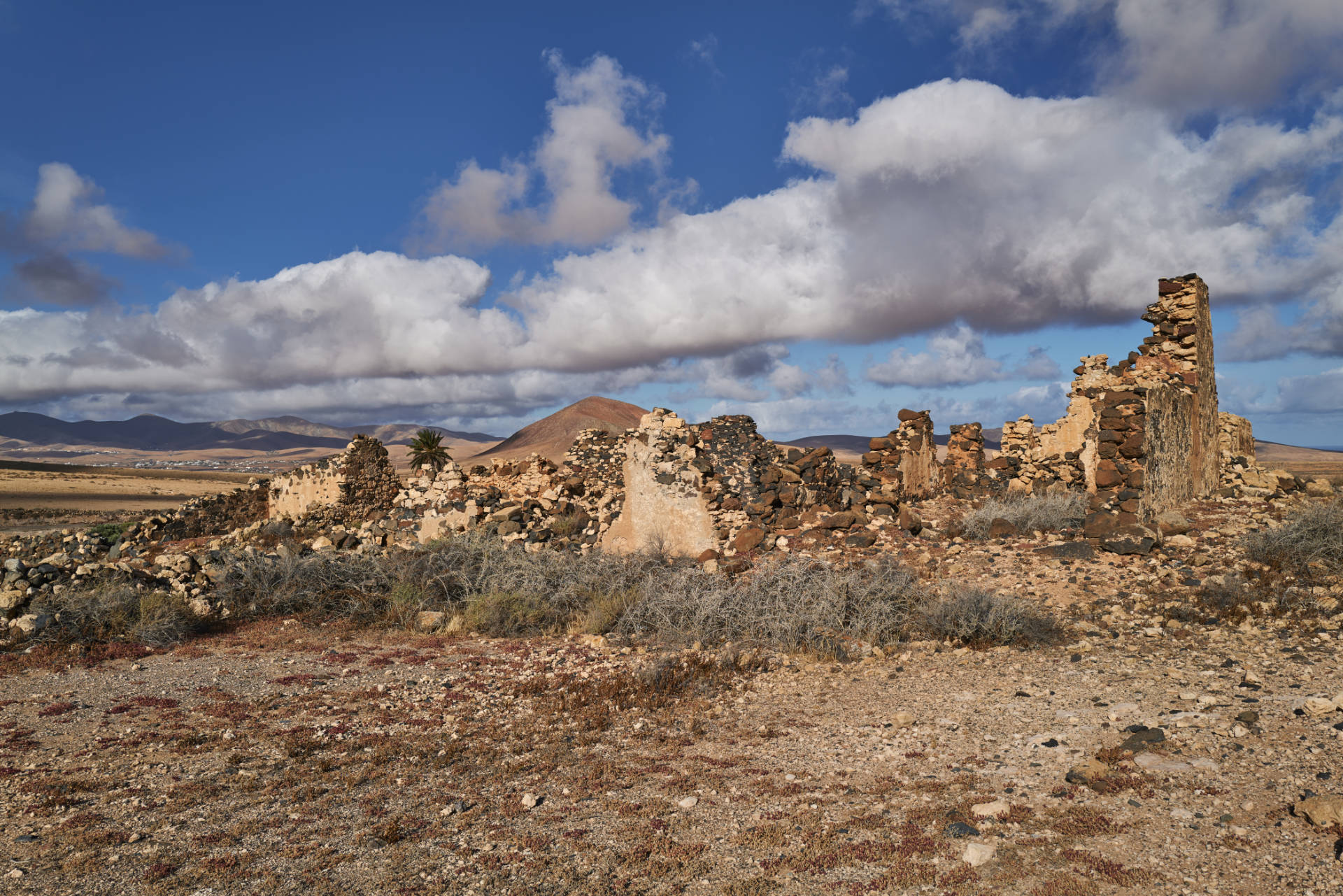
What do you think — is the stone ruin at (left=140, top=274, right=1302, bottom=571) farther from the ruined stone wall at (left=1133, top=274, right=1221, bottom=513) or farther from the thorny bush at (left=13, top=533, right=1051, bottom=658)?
the thorny bush at (left=13, top=533, right=1051, bottom=658)

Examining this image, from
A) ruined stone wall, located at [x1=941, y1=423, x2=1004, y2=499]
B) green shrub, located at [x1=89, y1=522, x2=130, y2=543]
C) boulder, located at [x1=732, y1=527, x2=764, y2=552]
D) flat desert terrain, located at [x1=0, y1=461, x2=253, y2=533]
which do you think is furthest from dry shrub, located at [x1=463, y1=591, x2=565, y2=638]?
flat desert terrain, located at [x1=0, y1=461, x2=253, y2=533]

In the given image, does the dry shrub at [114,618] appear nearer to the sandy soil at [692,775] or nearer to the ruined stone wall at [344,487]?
the sandy soil at [692,775]

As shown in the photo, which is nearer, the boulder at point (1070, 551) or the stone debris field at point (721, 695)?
the stone debris field at point (721, 695)

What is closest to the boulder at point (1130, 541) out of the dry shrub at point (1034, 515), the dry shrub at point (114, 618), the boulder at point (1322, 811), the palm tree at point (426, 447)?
the dry shrub at point (1034, 515)

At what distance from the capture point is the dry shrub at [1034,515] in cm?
1122

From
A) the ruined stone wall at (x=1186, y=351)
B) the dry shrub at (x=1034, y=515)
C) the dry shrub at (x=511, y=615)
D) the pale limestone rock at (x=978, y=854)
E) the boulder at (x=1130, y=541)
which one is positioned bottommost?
the dry shrub at (x=511, y=615)

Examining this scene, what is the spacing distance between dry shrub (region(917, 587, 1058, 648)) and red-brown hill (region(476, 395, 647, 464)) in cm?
6285

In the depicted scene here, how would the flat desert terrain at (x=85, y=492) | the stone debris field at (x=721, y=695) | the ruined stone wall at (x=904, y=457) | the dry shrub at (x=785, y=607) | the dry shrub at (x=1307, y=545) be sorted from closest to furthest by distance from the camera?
the stone debris field at (x=721, y=695) → the dry shrub at (x=785, y=607) → the dry shrub at (x=1307, y=545) → the ruined stone wall at (x=904, y=457) → the flat desert terrain at (x=85, y=492)

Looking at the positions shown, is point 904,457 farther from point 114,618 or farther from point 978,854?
point 114,618

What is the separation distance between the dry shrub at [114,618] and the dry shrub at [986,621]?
30.0 feet

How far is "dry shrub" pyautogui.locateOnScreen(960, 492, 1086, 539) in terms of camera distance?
11219mm

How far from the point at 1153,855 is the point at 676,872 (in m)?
2.27

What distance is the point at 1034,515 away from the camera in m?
11.4

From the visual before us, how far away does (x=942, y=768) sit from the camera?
15.2 ft
